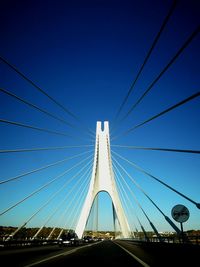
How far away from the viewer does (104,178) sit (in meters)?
42.6

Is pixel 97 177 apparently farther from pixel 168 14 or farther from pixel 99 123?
pixel 168 14

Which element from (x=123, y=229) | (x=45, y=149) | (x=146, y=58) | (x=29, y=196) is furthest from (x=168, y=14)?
(x=123, y=229)

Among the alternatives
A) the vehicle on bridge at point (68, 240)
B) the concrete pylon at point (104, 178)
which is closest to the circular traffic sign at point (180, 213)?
the vehicle on bridge at point (68, 240)

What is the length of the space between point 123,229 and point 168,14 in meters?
33.1

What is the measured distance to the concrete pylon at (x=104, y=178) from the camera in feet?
128

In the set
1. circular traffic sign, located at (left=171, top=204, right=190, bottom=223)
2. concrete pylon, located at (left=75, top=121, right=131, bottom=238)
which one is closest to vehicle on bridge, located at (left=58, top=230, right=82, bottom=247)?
concrete pylon, located at (left=75, top=121, right=131, bottom=238)

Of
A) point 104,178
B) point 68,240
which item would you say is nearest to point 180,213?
point 68,240

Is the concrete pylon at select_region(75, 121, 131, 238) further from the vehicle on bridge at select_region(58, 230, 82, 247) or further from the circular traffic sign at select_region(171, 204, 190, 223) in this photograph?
the circular traffic sign at select_region(171, 204, 190, 223)

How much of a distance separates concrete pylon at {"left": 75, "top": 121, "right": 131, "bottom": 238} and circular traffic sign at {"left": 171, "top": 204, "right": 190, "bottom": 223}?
2588 centimetres

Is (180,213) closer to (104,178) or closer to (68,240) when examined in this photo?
(68,240)

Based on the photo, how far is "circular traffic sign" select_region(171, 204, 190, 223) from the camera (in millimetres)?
12542

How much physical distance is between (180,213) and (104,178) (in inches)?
1188

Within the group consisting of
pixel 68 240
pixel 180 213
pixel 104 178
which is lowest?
pixel 180 213

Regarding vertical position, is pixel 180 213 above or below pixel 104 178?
below
